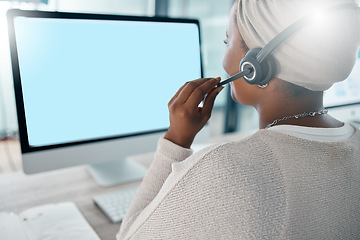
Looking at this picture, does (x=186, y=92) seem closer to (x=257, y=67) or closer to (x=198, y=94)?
(x=198, y=94)

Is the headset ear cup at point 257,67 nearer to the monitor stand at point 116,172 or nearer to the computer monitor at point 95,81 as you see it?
the computer monitor at point 95,81

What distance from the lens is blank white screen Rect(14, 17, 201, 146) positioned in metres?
0.86

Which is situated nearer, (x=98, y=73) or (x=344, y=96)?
(x=98, y=73)

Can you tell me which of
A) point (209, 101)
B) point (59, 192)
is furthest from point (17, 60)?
point (209, 101)

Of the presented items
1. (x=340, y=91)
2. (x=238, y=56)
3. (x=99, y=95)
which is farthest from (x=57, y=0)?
(x=238, y=56)

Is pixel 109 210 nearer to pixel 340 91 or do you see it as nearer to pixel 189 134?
pixel 189 134

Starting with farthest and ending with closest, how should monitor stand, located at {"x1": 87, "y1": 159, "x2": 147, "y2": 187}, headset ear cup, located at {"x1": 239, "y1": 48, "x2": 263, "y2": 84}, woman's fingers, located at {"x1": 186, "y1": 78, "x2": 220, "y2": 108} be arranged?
monitor stand, located at {"x1": 87, "y1": 159, "x2": 147, "y2": 187} → woman's fingers, located at {"x1": 186, "y1": 78, "x2": 220, "y2": 108} → headset ear cup, located at {"x1": 239, "y1": 48, "x2": 263, "y2": 84}

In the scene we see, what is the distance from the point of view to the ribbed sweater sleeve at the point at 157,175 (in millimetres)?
659

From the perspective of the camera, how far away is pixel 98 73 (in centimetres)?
94

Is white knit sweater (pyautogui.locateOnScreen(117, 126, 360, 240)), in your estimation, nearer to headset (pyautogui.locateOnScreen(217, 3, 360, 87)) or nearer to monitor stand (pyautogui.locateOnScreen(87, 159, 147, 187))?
headset (pyautogui.locateOnScreen(217, 3, 360, 87))

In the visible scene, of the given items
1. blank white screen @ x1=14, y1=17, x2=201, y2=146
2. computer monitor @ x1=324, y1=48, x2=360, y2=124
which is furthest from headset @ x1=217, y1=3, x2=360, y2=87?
computer monitor @ x1=324, y1=48, x2=360, y2=124

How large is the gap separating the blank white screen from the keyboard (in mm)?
179

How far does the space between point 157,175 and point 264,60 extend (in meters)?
0.32

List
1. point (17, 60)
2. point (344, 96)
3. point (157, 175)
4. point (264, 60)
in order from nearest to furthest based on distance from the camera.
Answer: point (264, 60), point (157, 175), point (17, 60), point (344, 96)
